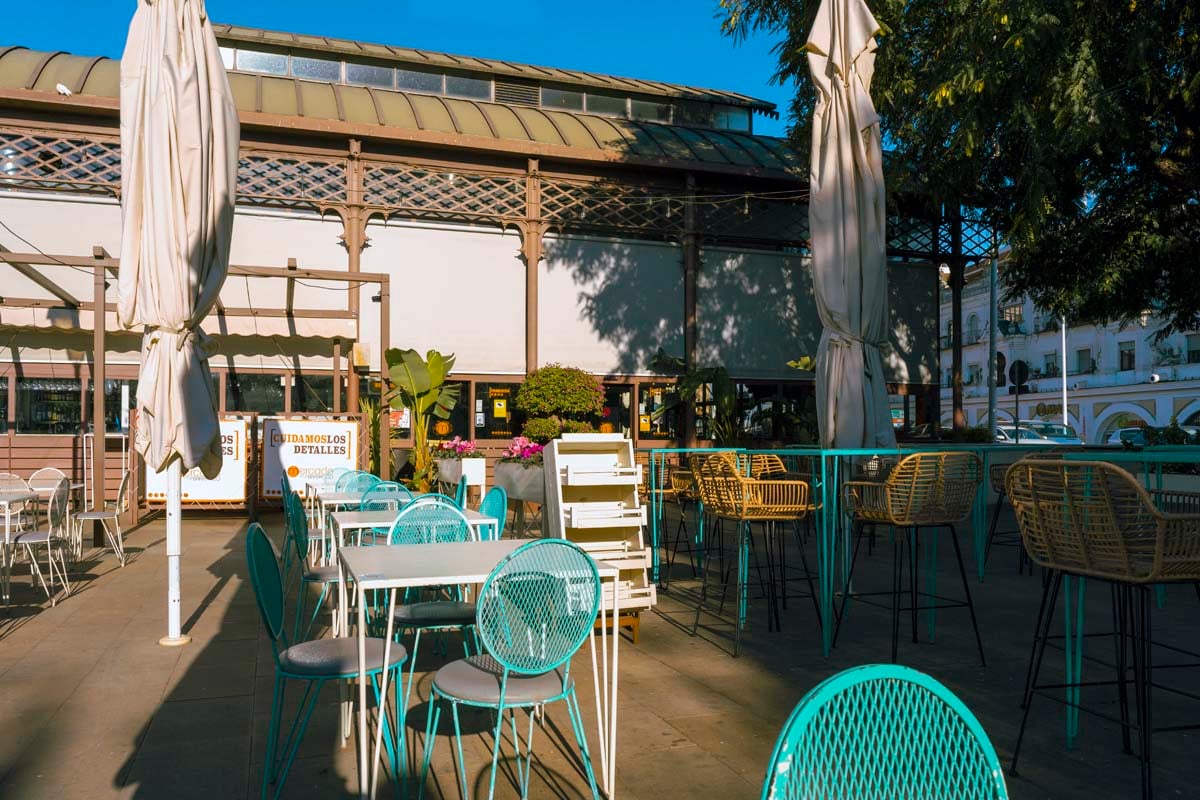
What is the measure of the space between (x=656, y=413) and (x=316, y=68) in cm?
997

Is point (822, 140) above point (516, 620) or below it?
above

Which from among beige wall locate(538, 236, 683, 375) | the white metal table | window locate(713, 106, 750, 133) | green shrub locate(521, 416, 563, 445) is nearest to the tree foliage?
beige wall locate(538, 236, 683, 375)

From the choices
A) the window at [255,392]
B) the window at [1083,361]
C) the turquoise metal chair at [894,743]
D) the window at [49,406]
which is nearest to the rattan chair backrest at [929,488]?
the turquoise metal chair at [894,743]

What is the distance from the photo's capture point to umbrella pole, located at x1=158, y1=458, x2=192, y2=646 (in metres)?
5.65

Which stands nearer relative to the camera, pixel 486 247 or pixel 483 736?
pixel 483 736

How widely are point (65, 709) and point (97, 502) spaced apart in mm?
6432

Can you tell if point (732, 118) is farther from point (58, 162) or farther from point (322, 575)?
point (322, 575)

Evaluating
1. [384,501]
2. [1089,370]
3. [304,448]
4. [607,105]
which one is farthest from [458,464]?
[1089,370]

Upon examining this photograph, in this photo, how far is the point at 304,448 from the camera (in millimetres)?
12531

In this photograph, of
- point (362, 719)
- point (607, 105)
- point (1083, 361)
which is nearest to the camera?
point (362, 719)

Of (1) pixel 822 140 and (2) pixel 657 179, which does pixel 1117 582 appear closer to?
(1) pixel 822 140

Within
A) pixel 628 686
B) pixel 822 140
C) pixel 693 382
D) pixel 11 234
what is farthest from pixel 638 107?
pixel 628 686

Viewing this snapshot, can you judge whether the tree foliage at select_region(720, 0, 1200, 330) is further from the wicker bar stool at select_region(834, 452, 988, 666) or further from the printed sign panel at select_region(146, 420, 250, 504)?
the printed sign panel at select_region(146, 420, 250, 504)

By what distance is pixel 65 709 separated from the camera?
4355 millimetres
